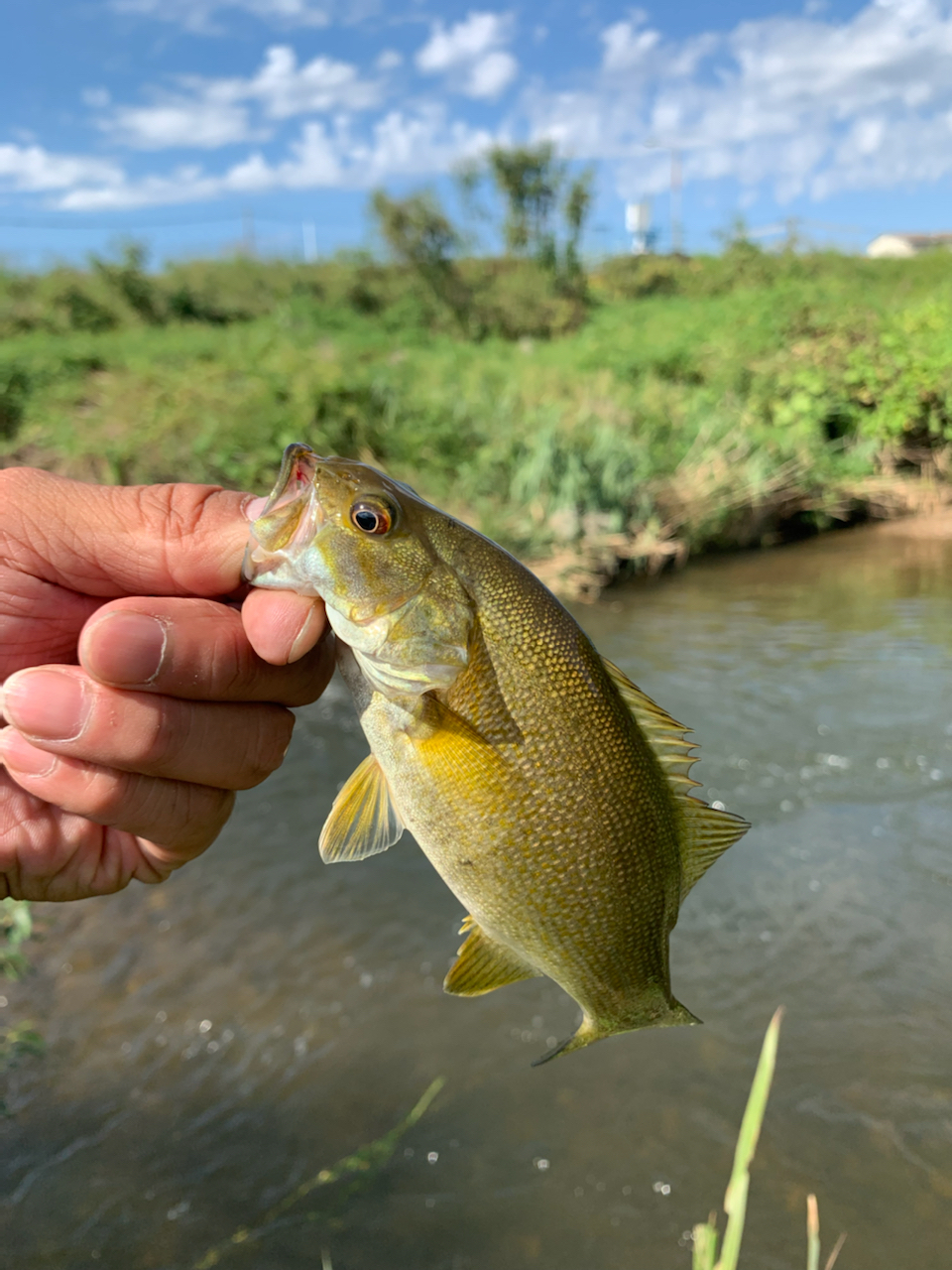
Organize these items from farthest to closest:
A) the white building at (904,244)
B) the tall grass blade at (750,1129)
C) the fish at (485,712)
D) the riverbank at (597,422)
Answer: the white building at (904,244) < the riverbank at (597,422) < the fish at (485,712) < the tall grass blade at (750,1129)

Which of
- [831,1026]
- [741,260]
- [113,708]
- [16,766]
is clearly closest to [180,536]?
[113,708]

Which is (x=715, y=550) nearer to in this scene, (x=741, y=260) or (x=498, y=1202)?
(x=498, y=1202)

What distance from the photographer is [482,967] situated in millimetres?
2092

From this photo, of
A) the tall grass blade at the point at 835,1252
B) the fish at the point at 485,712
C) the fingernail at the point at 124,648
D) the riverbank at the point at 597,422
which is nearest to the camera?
the fish at the point at 485,712

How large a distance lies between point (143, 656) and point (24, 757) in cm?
43

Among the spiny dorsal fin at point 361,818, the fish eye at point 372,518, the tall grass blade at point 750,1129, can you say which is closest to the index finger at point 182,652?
the fish eye at point 372,518

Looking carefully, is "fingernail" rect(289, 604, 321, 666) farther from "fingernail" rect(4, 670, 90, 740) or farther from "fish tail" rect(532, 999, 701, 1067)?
"fish tail" rect(532, 999, 701, 1067)

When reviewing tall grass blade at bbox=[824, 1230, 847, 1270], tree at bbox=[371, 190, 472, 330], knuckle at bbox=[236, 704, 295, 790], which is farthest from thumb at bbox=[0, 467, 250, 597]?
tree at bbox=[371, 190, 472, 330]

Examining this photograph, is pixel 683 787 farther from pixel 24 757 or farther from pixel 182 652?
pixel 24 757

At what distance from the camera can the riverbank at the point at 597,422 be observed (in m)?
13.5

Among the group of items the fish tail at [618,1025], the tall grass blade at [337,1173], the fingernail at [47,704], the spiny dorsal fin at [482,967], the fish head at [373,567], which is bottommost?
the tall grass blade at [337,1173]

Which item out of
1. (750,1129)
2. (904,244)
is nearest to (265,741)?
(750,1129)

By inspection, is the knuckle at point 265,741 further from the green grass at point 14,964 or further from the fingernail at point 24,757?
the green grass at point 14,964

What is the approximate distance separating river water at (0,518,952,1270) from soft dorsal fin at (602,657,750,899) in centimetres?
291
